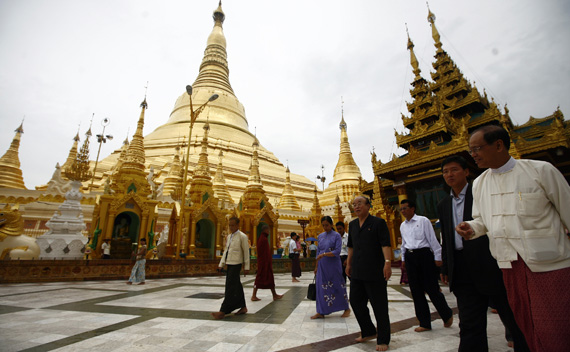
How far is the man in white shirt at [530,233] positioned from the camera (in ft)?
4.87

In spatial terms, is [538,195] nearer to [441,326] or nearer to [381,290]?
[381,290]

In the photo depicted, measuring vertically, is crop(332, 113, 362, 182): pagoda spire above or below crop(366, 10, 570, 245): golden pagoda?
above

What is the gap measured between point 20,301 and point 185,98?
3833 centimetres

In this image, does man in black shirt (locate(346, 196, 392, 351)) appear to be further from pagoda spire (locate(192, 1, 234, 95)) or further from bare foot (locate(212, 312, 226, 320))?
pagoda spire (locate(192, 1, 234, 95))

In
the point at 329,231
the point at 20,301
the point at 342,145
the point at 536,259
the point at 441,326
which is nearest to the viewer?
the point at 536,259

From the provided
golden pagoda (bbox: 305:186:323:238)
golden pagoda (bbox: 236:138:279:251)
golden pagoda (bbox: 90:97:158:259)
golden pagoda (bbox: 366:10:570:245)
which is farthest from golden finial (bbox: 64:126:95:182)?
golden pagoda (bbox: 305:186:323:238)

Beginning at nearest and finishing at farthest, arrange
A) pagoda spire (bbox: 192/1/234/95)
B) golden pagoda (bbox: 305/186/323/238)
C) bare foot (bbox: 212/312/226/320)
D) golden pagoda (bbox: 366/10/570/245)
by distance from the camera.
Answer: bare foot (bbox: 212/312/226/320), golden pagoda (bbox: 366/10/570/245), golden pagoda (bbox: 305/186/323/238), pagoda spire (bbox: 192/1/234/95)

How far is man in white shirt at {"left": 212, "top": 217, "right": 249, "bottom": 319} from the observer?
4.24 meters

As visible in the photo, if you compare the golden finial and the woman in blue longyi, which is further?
the golden finial

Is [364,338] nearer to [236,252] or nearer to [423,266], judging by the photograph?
[423,266]

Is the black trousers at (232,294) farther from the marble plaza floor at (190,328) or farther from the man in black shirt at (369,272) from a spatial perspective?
the man in black shirt at (369,272)

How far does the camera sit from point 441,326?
11.6ft

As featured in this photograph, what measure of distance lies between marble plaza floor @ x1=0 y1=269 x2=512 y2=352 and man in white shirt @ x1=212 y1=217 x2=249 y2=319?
17cm

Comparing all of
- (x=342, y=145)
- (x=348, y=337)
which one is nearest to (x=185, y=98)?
(x=342, y=145)
